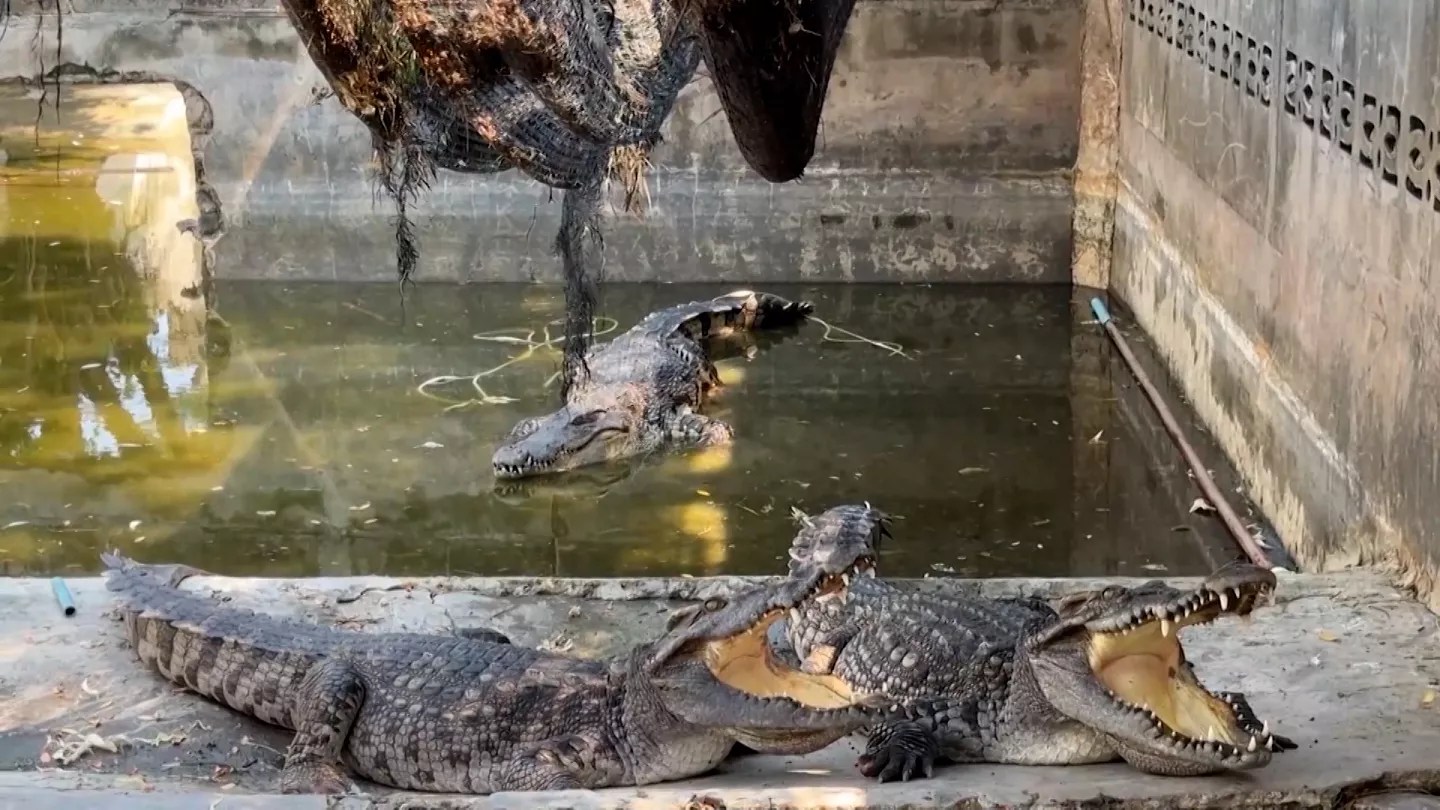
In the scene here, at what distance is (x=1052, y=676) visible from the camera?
388 cm

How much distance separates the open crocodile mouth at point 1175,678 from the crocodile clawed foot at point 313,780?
1882 mm

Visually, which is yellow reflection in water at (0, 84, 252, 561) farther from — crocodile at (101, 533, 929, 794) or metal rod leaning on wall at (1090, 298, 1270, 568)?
metal rod leaning on wall at (1090, 298, 1270, 568)

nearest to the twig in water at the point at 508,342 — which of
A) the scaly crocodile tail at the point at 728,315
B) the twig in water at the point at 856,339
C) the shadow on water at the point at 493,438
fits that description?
the shadow on water at the point at 493,438

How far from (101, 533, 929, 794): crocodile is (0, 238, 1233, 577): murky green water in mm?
1905

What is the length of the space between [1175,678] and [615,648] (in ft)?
5.73

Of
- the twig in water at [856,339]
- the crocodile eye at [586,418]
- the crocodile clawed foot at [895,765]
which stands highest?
the crocodile clawed foot at [895,765]

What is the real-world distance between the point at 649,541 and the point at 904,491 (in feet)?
3.98

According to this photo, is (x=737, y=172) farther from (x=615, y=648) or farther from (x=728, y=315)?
(x=615, y=648)

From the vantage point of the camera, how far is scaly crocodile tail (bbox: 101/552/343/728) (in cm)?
438

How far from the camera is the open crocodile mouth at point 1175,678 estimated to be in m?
3.52

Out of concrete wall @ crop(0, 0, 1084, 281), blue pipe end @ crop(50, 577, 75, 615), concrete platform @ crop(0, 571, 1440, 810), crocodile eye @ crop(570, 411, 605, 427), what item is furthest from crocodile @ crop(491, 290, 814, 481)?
blue pipe end @ crop(50, 577, 75, 615)

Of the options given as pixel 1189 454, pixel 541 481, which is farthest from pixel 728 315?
pixel 1189 454

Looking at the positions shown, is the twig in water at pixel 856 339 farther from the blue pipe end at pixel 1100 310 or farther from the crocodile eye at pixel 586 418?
the crocodile eye at pixel 586 418

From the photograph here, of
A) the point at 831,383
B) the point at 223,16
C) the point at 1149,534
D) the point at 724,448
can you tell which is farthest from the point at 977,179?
the point at 223,16
